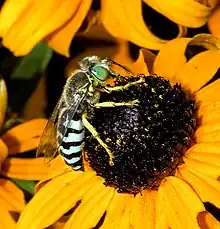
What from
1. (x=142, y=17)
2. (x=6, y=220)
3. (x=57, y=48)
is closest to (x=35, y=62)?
(x=57, y=48)

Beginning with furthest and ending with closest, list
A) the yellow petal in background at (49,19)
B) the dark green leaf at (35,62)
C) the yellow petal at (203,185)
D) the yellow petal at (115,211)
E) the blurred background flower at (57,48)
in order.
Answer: the dark green leaf at (35,62), the yellow petal in background at (49,19), the blurred background flower at (57,48), the yellow petal at (115,211), the yellow petal at (203,185)

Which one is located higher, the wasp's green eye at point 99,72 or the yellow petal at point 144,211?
the wasp's green eye at point 99,72

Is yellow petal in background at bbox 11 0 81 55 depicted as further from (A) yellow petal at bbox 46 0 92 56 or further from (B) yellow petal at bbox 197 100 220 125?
(B) yellow petal at bbox 197 100 220 125

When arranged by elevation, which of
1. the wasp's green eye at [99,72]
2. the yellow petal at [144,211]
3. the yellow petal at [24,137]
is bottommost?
the yellow petal at [24,137]

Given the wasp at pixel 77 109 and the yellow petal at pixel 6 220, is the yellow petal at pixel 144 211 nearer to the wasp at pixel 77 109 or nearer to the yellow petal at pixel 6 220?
the wasp at pixel 77 109

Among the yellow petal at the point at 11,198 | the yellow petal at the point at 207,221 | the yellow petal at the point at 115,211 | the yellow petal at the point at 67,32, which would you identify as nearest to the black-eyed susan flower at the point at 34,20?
the yellow petal at the point at 67,32

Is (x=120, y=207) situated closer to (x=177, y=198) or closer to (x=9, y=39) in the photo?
(x=177, y=198)

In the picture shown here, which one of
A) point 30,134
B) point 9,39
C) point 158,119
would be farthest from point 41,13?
point 158,119
